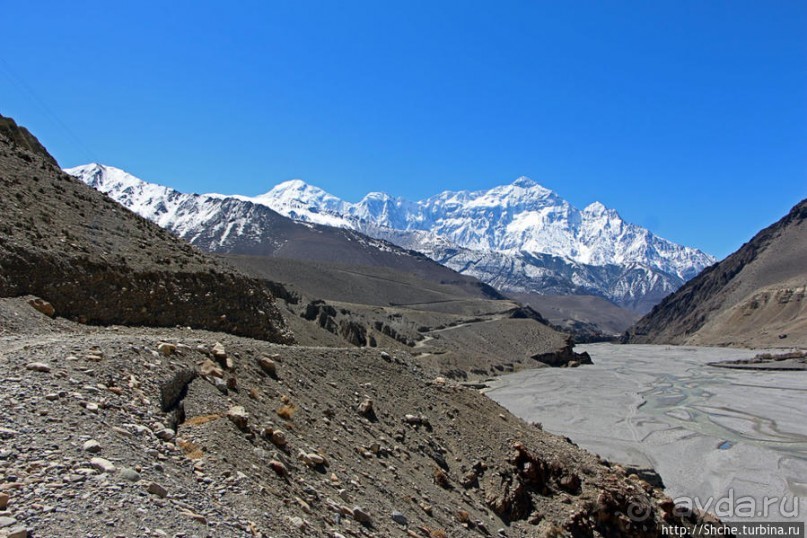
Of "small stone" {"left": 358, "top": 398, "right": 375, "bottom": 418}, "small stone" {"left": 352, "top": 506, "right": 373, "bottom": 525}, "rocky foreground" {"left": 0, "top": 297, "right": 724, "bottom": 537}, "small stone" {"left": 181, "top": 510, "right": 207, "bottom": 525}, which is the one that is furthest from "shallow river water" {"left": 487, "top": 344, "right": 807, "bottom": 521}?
"small stone" {"left": 181, "top": 510, "right": 207, "bottom": 525}

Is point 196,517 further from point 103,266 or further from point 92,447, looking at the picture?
point 103,266

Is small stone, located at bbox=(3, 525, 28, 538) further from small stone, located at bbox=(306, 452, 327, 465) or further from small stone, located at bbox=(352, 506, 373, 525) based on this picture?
small stone, located at bbox=(306, 452, 327, 465)

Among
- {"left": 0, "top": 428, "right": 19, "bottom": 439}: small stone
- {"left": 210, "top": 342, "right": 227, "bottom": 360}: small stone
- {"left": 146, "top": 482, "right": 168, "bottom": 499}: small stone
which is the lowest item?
{"left": 146, "top": 482, "right": 168, "bottom": 499}: small stone

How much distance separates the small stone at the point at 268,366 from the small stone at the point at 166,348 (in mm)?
2737

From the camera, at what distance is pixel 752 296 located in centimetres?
17938

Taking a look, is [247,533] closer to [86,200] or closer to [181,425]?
[181,425]

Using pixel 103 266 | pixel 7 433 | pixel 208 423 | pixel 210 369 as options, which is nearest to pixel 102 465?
pixel 7 433

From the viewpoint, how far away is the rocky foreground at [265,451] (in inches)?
271

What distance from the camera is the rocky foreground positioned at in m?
6.89

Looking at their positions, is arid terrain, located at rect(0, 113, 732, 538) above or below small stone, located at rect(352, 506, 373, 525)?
above

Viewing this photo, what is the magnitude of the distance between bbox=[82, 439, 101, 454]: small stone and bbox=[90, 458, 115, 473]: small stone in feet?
0.74

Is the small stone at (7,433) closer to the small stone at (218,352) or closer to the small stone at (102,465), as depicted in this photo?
the small stone at (102,465)

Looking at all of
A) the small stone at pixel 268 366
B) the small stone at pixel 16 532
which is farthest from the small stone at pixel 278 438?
the small stone at pixel 16 532

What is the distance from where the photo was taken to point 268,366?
14.4m
